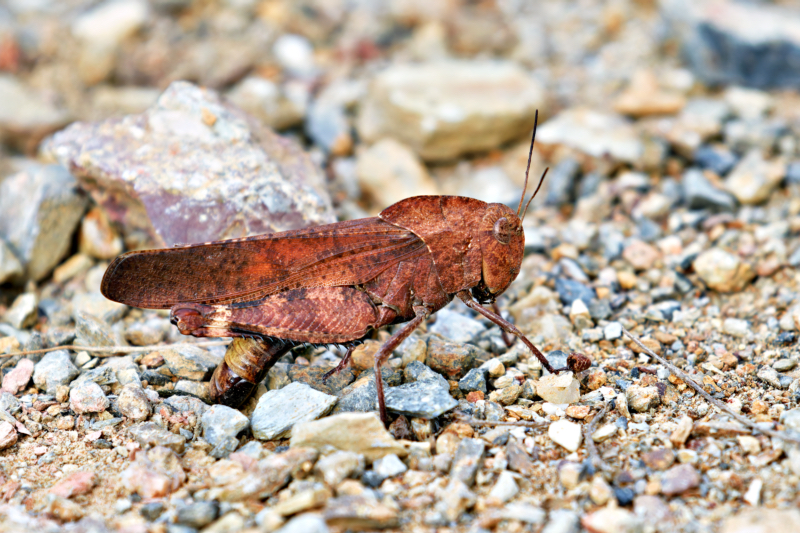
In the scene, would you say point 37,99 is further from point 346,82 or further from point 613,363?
point 613,363

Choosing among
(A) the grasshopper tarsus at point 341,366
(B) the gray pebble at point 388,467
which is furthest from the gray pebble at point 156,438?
(B) the gray pebble at point 388,467

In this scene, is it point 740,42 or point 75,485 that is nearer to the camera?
point 75,485

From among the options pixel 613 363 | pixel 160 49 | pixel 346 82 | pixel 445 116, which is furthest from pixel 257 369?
pixel 160 49

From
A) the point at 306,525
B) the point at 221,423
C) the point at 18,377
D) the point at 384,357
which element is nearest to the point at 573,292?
the point at 384,357

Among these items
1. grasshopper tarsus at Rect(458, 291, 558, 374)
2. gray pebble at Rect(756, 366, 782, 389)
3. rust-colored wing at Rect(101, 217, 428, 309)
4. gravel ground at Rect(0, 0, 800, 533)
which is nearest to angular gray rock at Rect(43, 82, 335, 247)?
gravel ground at Rect(0, 0, 800, 533)

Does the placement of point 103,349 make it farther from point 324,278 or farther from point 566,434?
point 566,434

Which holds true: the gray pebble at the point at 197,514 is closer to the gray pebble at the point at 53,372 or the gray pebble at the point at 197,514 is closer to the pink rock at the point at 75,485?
the pink rock at the point at 75,485
